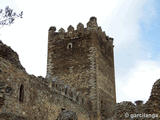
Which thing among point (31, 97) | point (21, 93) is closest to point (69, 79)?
point (31, 97)

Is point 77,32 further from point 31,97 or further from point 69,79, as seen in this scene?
point 31,97

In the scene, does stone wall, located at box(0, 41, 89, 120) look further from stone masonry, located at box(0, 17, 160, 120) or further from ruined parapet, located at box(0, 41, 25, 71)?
ruined parapet, located at box(0, 41, 25, 71)

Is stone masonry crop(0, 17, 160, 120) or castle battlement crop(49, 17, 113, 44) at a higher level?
castle battlement crop(49, 17, 113, 44)

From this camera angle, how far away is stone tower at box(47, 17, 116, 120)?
2008 centimetres

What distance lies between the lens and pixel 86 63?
20875 millimetres

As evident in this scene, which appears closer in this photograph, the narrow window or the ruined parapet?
the ruined parapet

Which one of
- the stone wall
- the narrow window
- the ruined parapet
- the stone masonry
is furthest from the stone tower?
the ruined parapet

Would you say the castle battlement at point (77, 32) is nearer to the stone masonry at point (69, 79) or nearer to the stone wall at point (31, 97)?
the stone masonry at point (69, 79)

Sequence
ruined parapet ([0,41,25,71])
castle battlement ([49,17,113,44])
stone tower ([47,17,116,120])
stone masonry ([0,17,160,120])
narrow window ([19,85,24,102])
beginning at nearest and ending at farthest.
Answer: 1. ruined parapet ([0,41,25,71])
2. stone masonry ([0,17,160,120])
3. narrow window ([19,85,24,102])
4. stone tower ([47,17,116,120])
5. castle battlement ([49,17,113,44])

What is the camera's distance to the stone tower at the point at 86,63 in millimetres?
20078

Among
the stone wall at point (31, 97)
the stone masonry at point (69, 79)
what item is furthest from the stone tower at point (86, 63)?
the stone wall at point (31, 97)

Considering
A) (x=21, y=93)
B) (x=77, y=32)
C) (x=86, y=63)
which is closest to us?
(x=21, y=93)

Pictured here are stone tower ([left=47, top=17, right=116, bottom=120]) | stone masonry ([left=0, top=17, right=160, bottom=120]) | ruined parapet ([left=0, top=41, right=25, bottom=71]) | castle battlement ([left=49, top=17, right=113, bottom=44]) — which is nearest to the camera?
ruined parapet ([left=0, top=41, right=25, bottom=71])

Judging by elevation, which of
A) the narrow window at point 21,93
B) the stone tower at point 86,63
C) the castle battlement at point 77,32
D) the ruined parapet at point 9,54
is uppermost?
the castle battlement at point 77,32
